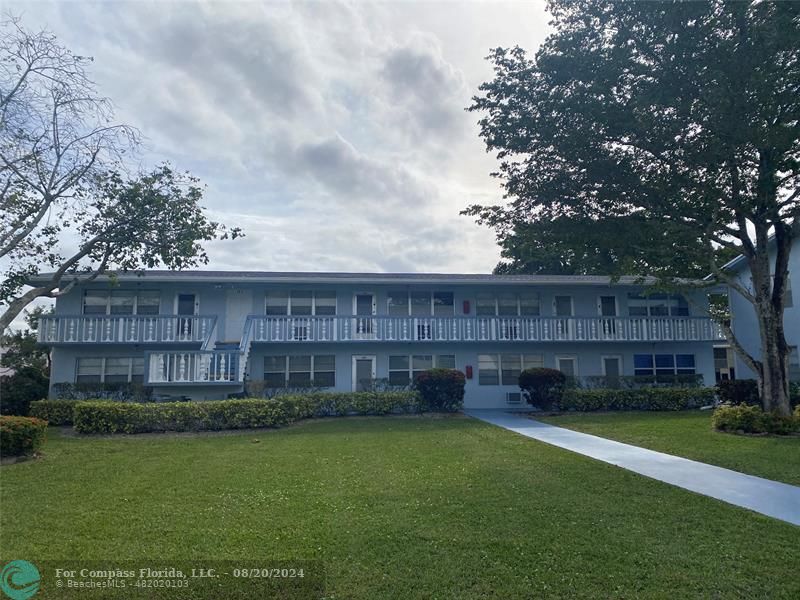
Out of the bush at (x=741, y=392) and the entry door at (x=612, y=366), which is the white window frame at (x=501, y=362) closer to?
the entry door at (x=612, y=366)

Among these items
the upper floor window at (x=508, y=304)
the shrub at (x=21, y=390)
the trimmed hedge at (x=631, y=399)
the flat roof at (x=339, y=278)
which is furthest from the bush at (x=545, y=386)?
the shrub at (x=21, y=390)

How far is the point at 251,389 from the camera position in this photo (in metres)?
17.2

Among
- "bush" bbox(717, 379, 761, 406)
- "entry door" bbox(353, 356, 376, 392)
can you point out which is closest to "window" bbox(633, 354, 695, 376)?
"bush" bbox(717, 379, 761, 406)

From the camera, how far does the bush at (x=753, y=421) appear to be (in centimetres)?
1274

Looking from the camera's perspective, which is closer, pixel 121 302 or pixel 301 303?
pixel 121 302

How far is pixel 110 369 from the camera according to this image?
1914 centimetres

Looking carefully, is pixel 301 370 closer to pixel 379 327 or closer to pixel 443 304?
pixel 379 327

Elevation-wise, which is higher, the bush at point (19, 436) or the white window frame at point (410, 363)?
the white window frame at point (410, 363)

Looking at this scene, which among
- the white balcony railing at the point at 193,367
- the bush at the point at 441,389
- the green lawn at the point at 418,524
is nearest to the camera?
the green lawn at the point at 418,524

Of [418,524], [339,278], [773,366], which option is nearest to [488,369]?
[339,278]

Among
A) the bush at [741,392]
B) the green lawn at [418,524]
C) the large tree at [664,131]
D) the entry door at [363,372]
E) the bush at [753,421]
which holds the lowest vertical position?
the green lawn at [418,524]

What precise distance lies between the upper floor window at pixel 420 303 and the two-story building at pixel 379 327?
4cm

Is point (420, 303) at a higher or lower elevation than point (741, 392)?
higher

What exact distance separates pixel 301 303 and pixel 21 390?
9261 millimetres
